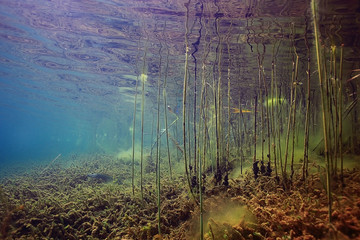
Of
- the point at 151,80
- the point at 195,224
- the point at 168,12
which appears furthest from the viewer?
the point at 151,80

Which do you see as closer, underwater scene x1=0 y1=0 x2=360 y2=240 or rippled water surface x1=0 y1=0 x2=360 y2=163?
underwater scene x1=0 y1=0 x2=360 y2=240

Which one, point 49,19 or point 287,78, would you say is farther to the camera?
point 287,78

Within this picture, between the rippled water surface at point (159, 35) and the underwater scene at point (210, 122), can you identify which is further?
the rippled water surface at point (159, 35)

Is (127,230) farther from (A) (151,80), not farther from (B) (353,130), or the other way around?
(A) (151,80)

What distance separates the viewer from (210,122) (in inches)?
435

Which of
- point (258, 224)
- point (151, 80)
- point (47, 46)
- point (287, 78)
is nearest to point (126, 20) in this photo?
point (47, 46)

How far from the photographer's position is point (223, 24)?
10.3 metres

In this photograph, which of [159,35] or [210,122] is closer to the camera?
[210,122]

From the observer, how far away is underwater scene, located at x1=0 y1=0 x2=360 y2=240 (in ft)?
12.7

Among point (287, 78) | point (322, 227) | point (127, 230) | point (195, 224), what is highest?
point (287, 78)

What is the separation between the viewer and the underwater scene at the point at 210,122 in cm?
388

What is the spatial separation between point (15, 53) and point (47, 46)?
3983 millimetres

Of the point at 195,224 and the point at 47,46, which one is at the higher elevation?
the point at 47,46

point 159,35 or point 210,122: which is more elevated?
point 159,35
